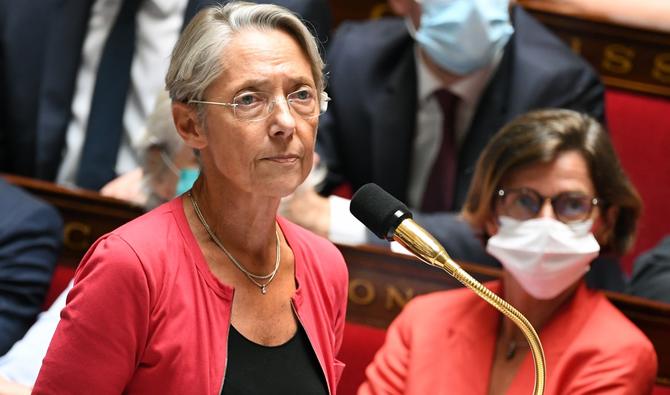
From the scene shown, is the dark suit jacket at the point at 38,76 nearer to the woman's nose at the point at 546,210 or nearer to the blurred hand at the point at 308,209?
the blurred hand at the point at 308,209

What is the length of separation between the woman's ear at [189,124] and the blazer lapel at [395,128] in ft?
3.19

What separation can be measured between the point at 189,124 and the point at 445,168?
0.98 meters

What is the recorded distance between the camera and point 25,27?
198 centimetres

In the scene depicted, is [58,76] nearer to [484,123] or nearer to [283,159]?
[484,123]

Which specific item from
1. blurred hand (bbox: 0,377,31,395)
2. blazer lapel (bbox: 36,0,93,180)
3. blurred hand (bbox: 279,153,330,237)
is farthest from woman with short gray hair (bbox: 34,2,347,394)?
blazer lapel (bbox: 36,0,93,180)

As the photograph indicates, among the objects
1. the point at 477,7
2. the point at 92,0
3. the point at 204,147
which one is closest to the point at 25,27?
the point at 92,0

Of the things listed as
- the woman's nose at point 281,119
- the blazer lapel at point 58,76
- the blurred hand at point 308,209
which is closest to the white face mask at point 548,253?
the blurred hand at point 308,209

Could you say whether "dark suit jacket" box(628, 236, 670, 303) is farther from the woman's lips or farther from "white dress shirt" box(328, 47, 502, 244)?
the woman's lips

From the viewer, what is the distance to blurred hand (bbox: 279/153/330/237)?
1.70 m

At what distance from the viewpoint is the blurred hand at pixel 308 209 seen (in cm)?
170

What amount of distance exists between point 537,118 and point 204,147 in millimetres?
648

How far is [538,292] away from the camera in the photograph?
1440 millimetres

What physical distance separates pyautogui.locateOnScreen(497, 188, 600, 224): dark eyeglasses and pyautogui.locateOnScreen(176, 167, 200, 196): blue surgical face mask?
41cm

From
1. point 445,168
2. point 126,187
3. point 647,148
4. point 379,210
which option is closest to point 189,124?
point 379,210
